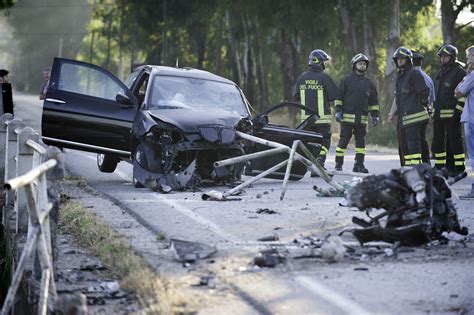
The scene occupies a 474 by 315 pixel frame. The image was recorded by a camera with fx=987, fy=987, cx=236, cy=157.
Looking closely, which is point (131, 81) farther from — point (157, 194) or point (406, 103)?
point (406, 103)

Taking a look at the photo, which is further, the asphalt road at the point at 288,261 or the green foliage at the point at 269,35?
the green foliage at the point at 269,35

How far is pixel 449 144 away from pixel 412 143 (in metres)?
1.09

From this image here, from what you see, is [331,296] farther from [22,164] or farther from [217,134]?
[217,134]

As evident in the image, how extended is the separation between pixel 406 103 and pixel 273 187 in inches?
106

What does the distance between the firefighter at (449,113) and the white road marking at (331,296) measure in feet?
28.5

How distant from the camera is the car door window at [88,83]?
45.0ft

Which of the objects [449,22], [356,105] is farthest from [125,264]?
[449,22]

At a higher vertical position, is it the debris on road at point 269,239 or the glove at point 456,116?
the glove at point 456,116

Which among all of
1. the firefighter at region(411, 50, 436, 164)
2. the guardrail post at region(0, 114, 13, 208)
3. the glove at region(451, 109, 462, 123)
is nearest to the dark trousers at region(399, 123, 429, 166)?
the firefighter at region(411, 50, 436, 164)

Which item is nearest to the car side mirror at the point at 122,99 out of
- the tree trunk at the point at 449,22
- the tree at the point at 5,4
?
the tree at the point at 5,4

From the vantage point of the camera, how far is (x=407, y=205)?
8.05 m

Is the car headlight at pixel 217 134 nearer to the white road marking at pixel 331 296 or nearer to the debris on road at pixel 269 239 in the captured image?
the debris on road at pixel 269 239

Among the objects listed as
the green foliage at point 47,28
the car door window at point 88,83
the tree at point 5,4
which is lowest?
the car door window at point 88,83

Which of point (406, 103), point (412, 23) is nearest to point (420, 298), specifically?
point (406, 103)
